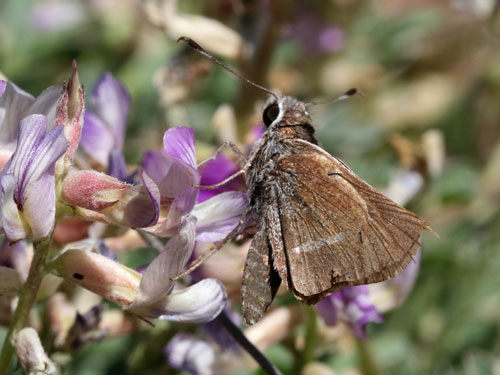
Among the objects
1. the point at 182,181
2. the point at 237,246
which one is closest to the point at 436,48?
the point at 237,246

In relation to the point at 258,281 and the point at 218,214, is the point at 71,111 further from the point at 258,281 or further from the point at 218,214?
the point at 258,281

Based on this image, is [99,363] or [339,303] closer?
[339,303]

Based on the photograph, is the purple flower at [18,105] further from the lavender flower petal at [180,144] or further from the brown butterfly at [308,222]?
the brown butterfly at [308,222]

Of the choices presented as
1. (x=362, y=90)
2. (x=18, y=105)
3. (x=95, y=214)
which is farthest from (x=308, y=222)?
(x=362, y=90)

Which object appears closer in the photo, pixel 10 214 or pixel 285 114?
pixel 10 214

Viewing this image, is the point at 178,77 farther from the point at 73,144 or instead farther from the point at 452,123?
the point at 452,123
